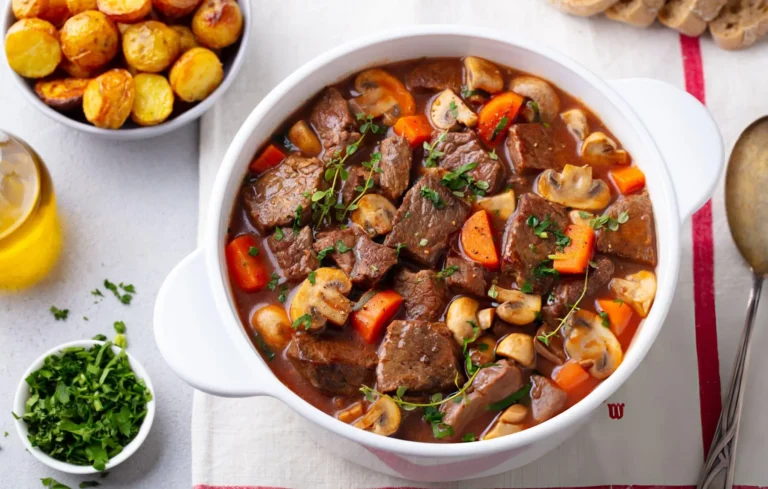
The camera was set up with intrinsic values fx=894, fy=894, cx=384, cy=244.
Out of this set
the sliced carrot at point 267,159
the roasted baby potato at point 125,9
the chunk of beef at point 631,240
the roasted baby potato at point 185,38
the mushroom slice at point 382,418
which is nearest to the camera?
the mushroom slice at point 382,418

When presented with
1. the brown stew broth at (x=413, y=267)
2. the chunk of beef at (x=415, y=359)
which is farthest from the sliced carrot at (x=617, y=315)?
the chunk of beef at (x=415, y=359)

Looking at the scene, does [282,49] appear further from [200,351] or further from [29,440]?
[29,440]

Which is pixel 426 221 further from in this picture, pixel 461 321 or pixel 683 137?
pixel 683 137

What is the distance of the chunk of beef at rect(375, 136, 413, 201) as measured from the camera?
274 centimetres

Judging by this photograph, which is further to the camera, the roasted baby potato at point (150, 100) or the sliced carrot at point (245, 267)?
the roasted baby potato at point (150, 100)

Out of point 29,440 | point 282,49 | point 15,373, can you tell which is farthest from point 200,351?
point 282,49

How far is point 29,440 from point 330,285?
130cm

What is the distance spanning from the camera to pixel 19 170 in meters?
3.25

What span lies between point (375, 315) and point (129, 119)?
1353mm

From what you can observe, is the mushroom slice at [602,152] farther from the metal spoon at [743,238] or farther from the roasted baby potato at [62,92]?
the roasted baby potato at [62,92]

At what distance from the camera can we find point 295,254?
106 inches

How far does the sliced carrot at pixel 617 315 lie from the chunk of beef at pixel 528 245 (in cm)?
19

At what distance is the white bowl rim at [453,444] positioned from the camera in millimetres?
2389

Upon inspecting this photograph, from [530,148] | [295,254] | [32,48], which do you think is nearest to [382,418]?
[295,254]
